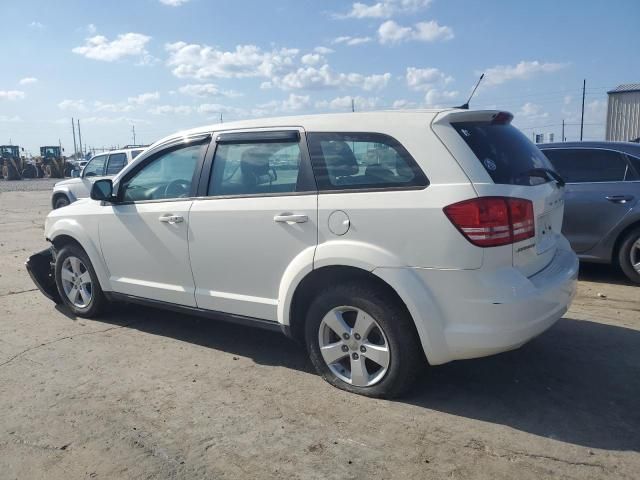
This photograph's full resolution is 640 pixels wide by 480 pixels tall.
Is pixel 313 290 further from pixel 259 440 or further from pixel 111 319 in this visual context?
pixel 111 319

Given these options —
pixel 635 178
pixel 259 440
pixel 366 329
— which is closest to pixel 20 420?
pixel 259 440

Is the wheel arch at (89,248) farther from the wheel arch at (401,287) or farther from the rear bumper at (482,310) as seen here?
the rear bumper at (482,310)

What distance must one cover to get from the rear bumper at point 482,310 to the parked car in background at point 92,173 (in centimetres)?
1183

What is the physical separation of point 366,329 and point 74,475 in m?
1.83

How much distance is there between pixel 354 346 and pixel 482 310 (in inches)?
35.4

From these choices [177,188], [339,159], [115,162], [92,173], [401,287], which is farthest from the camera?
[92,173]

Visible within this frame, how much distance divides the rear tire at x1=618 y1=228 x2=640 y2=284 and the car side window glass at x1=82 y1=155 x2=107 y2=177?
12.0 meters

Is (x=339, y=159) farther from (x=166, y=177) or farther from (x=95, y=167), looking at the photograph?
(x=95, y=167)

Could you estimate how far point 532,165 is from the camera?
365 cm

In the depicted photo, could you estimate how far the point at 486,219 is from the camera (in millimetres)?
3047

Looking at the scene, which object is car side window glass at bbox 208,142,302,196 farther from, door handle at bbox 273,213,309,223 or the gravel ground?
the gravel ground

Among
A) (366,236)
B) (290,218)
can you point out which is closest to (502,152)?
(366,236)

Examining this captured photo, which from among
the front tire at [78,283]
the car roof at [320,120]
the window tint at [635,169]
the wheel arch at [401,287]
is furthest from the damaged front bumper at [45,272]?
the window tint at [635,169]

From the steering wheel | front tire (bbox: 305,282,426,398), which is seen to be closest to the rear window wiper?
front tire (bbox: 305,282,426,398)
